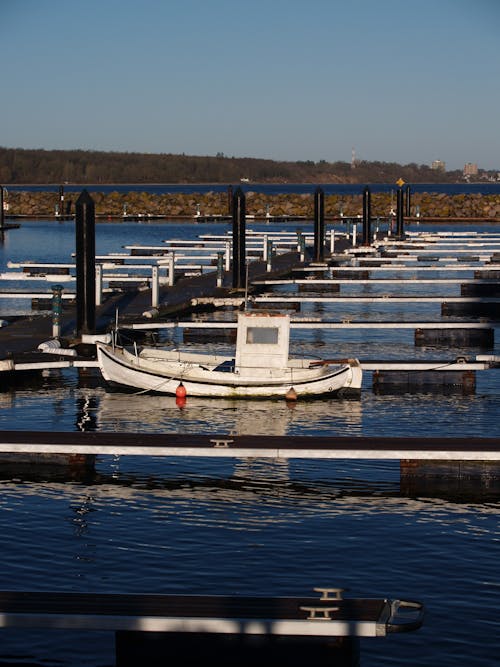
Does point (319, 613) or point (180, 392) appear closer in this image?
point (319, 613)

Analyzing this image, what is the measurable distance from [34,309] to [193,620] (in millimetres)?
34780

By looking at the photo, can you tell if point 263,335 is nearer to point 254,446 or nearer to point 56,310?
point 56,310

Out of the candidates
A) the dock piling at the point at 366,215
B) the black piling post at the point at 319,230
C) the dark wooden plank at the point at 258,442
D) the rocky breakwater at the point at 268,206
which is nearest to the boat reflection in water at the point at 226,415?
the dark wooden plank at the point at 258,442

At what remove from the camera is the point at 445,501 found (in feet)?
68.1

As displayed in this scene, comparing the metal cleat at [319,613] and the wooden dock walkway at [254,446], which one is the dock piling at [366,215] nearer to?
the wooden dock walkway at [254,446]

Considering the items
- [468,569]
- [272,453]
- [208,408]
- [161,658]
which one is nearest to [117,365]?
[208,408]

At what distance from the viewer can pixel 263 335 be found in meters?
29.0

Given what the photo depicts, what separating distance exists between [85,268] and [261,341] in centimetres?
714

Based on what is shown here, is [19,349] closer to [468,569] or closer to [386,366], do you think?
[386,366]

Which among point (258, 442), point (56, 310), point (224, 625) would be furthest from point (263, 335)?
point (224, 625)

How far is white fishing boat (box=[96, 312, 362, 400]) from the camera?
28922 millimetres

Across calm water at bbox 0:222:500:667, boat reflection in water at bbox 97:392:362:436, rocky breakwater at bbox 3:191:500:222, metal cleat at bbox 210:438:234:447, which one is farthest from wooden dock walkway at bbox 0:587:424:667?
rocky breakwater at bbox 3:191:500:222

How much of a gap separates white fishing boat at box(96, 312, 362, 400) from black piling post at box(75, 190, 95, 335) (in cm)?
357

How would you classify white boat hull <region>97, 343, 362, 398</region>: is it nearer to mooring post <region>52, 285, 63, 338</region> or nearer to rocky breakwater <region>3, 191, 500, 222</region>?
mooring post <region>52, 285, 63, 338</region>
